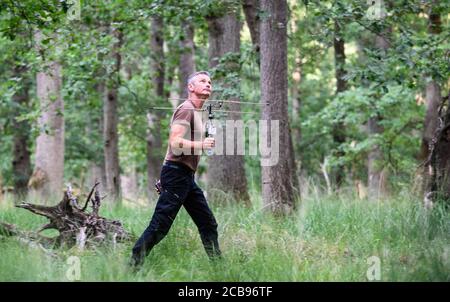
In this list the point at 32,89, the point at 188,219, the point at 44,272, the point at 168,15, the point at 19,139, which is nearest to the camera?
the point at 44,272

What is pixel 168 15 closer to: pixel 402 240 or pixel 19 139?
pixel 402 240

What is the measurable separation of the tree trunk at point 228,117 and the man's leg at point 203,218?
3799 mm

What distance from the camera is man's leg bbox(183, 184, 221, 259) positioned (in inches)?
260

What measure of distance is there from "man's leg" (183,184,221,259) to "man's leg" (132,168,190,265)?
0.75ft

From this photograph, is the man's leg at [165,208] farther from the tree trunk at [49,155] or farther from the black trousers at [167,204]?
the tree trunk at [49,155]

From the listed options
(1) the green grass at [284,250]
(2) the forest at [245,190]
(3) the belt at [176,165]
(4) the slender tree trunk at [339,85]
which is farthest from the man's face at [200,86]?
(4) the slender tree trunk at [339,85]

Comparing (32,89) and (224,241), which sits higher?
(32,89)

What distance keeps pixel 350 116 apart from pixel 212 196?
23.3ft

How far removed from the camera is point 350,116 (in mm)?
16766

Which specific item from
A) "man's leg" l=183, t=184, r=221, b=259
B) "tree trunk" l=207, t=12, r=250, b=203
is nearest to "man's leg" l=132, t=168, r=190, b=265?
"man's leg" l=183, t=184, r=221, b=259

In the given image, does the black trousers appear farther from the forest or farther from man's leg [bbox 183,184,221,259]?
the forest

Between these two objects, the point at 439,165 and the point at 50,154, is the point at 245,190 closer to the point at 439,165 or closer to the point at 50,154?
the point at 439,165

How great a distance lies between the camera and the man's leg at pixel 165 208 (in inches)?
247
